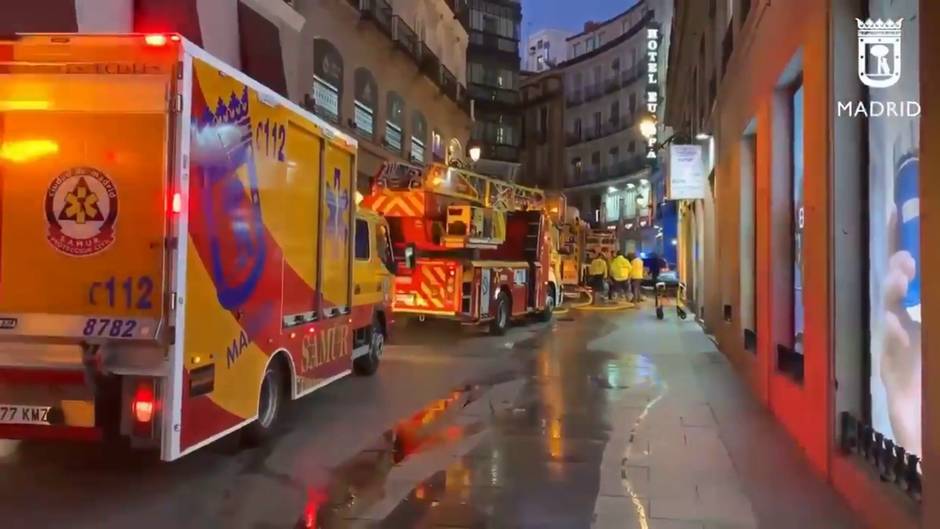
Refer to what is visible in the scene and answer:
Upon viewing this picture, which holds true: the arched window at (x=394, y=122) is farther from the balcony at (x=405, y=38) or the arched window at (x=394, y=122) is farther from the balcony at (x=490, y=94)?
the balcony at (x=490, y=94)

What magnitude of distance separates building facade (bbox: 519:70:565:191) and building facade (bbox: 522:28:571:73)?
10328 mm

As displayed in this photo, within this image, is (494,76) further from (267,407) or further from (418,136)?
(267,407)

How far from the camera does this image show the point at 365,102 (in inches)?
1073

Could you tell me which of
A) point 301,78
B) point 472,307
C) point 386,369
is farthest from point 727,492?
point 301,78

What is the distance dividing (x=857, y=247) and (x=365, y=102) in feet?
74.8

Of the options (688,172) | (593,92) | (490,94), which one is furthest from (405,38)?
(593,92)

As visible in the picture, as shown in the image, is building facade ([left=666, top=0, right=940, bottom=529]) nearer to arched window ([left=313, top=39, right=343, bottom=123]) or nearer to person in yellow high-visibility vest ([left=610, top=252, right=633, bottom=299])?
arched window ([left=313, top=39, right=343, bottom=123])

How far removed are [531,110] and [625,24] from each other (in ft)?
32.7

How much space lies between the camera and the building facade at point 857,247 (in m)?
4.69

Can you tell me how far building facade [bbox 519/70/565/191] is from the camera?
6731 cm

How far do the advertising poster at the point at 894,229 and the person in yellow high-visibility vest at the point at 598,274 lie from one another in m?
24.3

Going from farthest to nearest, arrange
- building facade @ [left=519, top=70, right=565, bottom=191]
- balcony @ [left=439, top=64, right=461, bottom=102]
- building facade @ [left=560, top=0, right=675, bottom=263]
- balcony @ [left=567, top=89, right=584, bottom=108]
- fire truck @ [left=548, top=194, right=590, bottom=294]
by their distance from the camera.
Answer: building facade @ [left=519, top=70, right=565, bottom=191]
balcony @ [left=567, top=89, right=584, bottom=108]
building facade @ [left=560, top=0, right=675, bottom=263]
balcony @ [left=439, top=64, right=461, bottom=102]
fire truck @ [left=548, top=194, right=590, bottom=294]

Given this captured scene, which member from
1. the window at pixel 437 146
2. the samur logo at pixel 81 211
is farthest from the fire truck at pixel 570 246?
the samur logo at pixel 81 211

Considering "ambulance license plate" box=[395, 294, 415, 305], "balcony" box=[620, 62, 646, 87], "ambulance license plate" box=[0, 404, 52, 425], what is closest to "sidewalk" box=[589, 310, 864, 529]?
"ambulance license plate" box=[0, 404, 52, 425]
